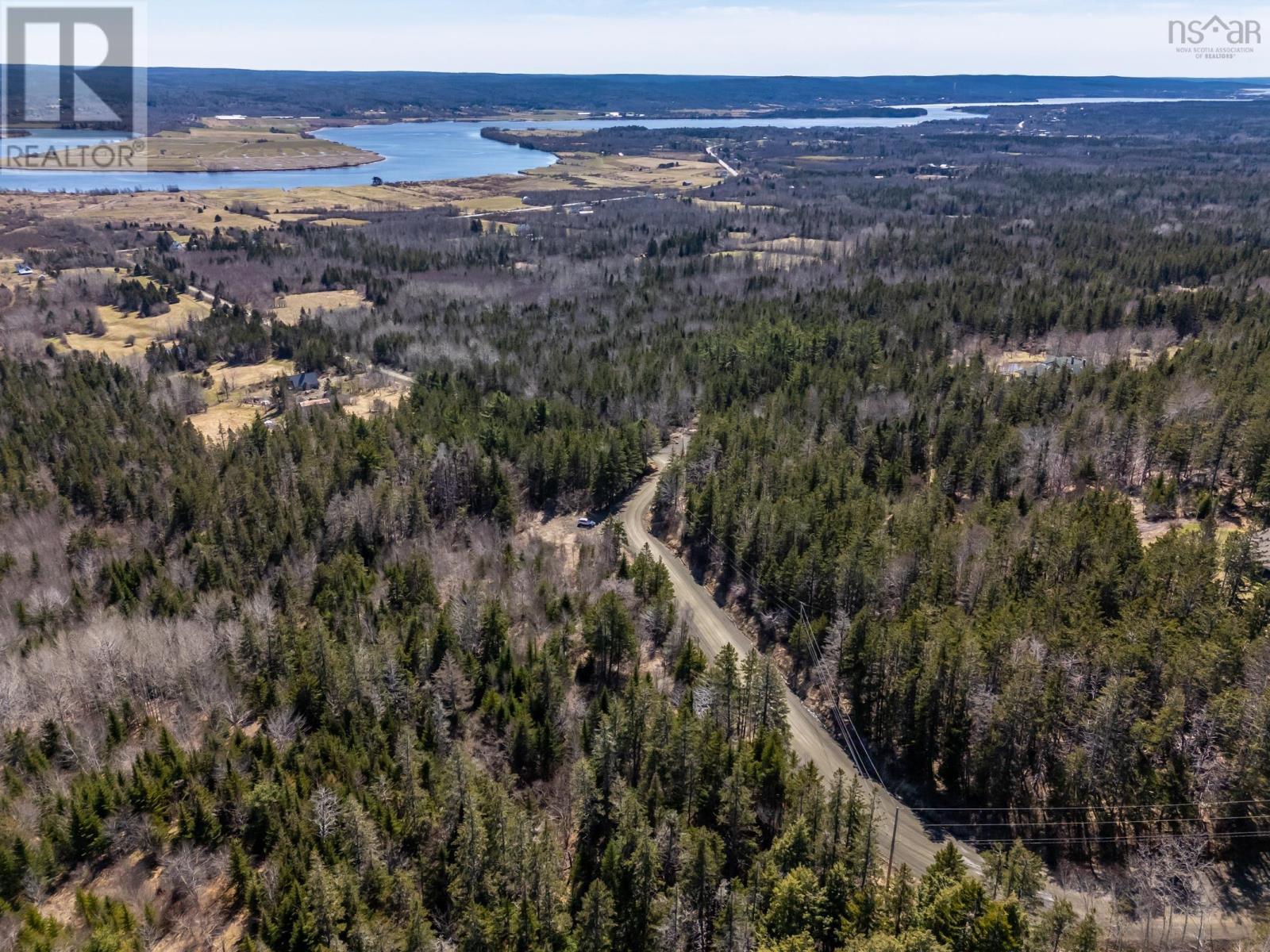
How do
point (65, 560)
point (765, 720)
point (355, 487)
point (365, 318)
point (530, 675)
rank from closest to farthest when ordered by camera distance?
point (765, 720) < point (530, 675) < point (65, 560) < point (355, 487) < point (365, 318)

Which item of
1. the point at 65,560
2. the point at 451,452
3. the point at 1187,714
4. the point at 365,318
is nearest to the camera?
the point at 1187,714

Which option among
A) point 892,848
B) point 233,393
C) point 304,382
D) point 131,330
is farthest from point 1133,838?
point 131,330

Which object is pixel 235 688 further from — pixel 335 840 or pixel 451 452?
pixel 451 452

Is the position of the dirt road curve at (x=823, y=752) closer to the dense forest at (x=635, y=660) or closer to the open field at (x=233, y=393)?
the dense forest at (x=635, y=660)

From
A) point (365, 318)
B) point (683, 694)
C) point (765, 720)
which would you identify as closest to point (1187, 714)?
point (765, 720)

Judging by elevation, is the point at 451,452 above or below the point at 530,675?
above

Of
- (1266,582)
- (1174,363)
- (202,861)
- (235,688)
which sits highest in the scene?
(1174,363)
